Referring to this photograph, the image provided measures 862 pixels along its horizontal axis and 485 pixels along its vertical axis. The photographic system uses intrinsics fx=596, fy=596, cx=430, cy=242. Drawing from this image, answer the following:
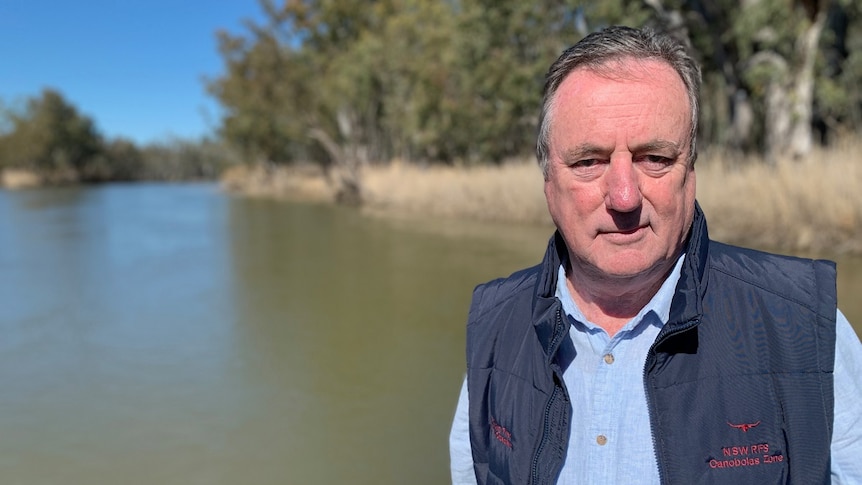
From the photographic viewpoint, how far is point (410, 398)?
3.47 m

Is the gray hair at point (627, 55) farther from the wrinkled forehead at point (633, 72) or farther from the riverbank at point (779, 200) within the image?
the riverbank at point (779, 200)

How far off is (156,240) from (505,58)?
26.4 feet

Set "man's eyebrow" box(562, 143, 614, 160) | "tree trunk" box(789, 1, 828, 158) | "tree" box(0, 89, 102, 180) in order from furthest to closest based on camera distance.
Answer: "tree" box(0, 89, 102, 180), "tree trunk" box(789, 1, 828, 158), "man's eyebrow" box(562, 143, 614, 160)

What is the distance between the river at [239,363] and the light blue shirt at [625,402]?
164 centimetres

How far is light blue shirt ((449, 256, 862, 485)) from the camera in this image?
3.36 ft

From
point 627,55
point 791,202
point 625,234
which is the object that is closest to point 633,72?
point 627,55

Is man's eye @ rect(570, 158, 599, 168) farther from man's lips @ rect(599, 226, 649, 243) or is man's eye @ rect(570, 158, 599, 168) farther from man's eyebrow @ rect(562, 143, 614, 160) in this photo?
man's lips @ rect(599, 226, 649, 243)

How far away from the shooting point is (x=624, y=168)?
3.69 ft

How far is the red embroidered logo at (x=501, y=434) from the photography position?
1199 millimetres

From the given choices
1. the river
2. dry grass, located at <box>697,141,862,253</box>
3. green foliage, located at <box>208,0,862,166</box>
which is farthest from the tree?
dry grass, located at <box>697,141,862,253</box>

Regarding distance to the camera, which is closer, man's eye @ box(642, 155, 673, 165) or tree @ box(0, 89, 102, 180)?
man's eye @ box(642, 155, 673, 165)

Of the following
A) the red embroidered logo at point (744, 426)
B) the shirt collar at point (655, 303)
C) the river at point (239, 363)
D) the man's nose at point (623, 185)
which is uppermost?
the man's nose at point (623, 185)

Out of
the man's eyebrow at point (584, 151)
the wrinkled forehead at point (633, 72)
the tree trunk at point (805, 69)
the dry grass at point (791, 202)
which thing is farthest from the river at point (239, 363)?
the tree trunk at point (805, 69)

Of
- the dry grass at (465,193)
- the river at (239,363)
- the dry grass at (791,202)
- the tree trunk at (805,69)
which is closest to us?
the river at (239,363)
